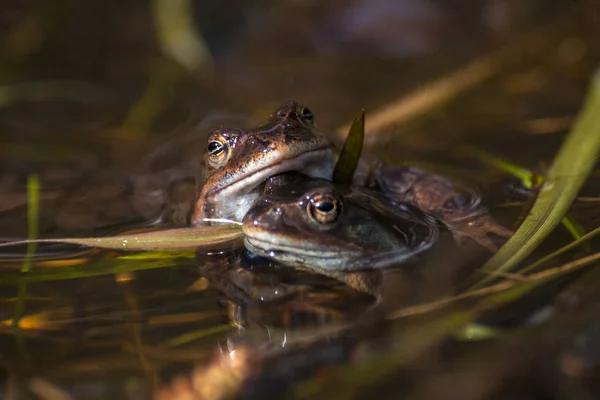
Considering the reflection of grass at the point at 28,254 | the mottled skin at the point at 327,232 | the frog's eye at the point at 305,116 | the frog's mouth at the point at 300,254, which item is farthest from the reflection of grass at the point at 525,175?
the reflection of grass at the point at 28,254

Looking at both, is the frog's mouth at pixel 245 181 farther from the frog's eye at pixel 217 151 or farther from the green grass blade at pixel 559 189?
the green grass blade at pixel 559 189

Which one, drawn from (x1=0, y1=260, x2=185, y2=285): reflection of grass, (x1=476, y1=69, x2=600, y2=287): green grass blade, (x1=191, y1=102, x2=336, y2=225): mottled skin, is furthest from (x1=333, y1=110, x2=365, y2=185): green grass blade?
(x1=0, y1=260, x2=185, y2=285): reflection of grass

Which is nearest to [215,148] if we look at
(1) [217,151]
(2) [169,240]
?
(1) [217,151]

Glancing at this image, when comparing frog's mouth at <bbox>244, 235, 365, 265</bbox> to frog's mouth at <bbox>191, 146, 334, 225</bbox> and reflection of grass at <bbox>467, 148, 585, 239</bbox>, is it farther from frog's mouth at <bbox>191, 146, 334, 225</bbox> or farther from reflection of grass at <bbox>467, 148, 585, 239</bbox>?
reflection of grass at <bbox>467, 148, 585, 239</bbox>

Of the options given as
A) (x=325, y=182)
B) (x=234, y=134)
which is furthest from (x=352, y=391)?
(x=234, y=134)

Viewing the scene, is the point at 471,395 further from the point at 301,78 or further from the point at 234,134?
the point at 301,78

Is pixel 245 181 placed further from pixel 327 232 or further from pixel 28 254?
pixel 28 254
